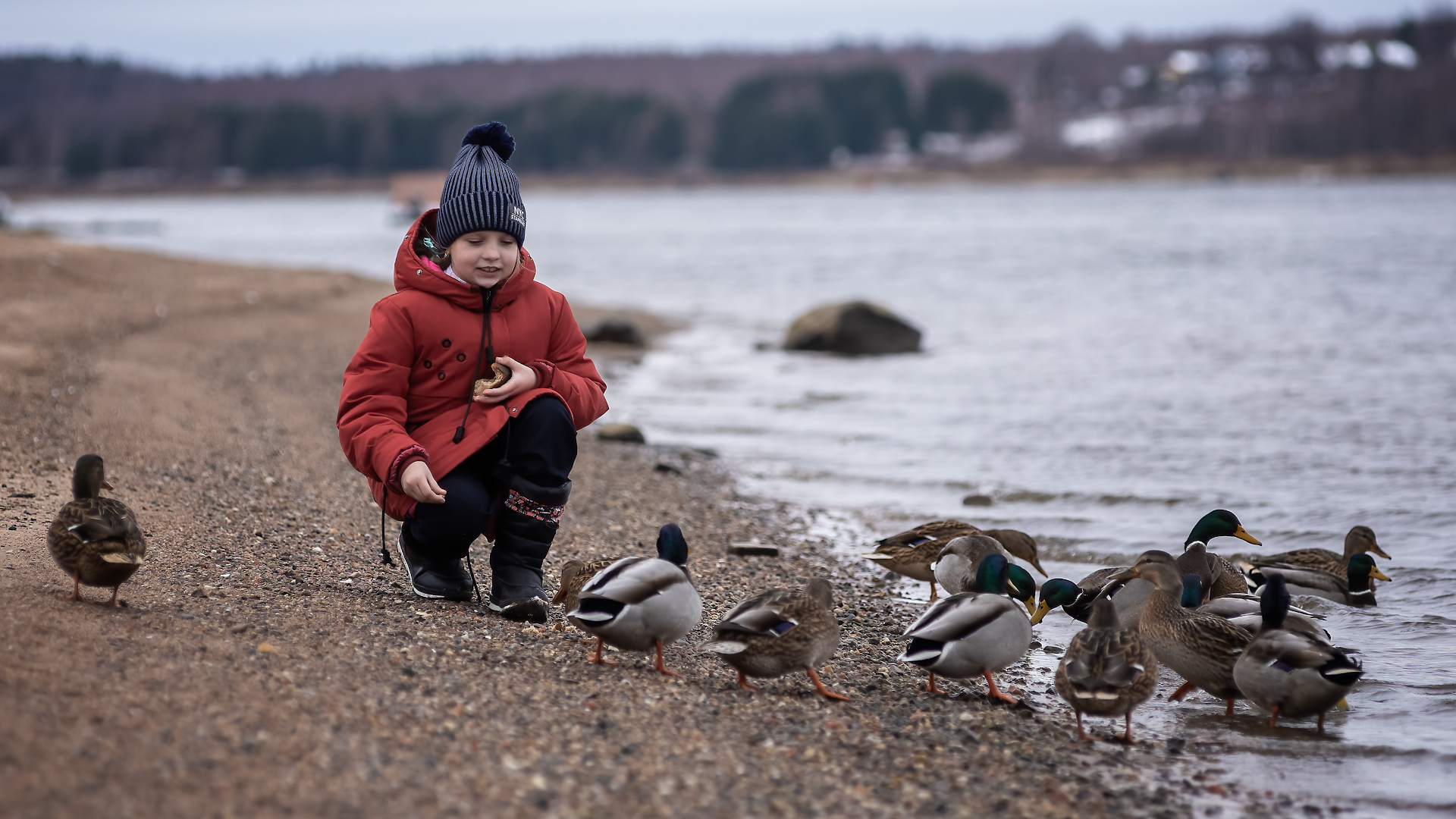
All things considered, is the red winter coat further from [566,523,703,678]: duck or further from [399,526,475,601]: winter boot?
[566,523,703,678]: duck

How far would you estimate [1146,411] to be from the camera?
14531 millimetres

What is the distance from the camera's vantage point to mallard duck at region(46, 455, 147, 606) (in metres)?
5.02

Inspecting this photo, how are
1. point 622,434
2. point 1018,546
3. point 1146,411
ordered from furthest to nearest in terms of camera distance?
point 1146,411
point 622,434
point 1018,546

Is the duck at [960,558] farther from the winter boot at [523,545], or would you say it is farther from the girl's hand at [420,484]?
the girl's hand at [420,484]

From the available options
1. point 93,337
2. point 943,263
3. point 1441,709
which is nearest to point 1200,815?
point 1441,709

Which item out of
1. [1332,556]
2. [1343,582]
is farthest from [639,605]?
[1332,556]

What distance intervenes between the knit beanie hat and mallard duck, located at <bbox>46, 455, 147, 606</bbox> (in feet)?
5.76

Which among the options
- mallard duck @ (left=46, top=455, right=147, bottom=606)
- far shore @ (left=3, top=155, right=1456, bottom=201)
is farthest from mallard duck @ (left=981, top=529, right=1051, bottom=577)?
far shore @ (left=3, top=155, right=1456, bottom=201)

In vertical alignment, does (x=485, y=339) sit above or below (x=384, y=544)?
above

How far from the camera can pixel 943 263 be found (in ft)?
136

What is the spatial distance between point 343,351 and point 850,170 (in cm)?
13891

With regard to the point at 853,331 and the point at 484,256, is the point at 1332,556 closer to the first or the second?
the point at 484,256

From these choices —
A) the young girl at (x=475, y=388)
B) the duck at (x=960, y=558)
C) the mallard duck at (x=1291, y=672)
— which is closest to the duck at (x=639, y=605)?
the young girl at (x=475, y=388)

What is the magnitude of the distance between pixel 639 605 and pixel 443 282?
164 cm
